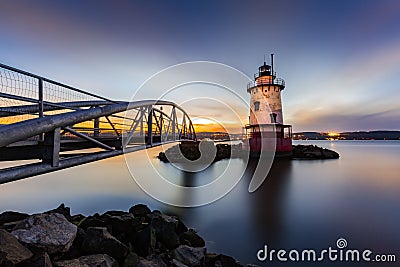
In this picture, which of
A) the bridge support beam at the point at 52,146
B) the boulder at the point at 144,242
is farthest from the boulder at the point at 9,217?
the bridge support beam at the point at 52,146

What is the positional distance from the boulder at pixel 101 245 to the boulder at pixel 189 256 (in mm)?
1216

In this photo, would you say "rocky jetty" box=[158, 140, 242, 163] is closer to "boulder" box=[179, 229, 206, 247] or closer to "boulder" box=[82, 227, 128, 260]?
"boulder" box=[179, 229, 206, 247]

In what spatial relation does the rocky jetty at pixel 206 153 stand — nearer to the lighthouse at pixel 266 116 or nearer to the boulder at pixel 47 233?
the lighthouse at pixel 266 116

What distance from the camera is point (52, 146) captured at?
3.22m

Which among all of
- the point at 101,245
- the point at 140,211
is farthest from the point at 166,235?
the point at 140,211

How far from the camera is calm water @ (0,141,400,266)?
7.61 metres

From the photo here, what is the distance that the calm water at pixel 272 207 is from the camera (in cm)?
761

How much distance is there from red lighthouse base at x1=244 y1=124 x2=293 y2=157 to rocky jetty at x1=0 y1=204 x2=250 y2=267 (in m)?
22.3

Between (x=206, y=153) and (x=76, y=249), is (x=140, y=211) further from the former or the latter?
(x=206, y=153)

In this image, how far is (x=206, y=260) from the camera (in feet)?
17.6

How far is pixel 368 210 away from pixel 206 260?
961cm

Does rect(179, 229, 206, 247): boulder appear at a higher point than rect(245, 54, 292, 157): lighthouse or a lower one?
lower

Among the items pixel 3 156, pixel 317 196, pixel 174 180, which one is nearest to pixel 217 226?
pixel 3 156

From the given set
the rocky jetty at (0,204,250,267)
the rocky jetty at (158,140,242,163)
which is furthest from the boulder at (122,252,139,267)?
the rocky jetty at (158,140,242,163)
